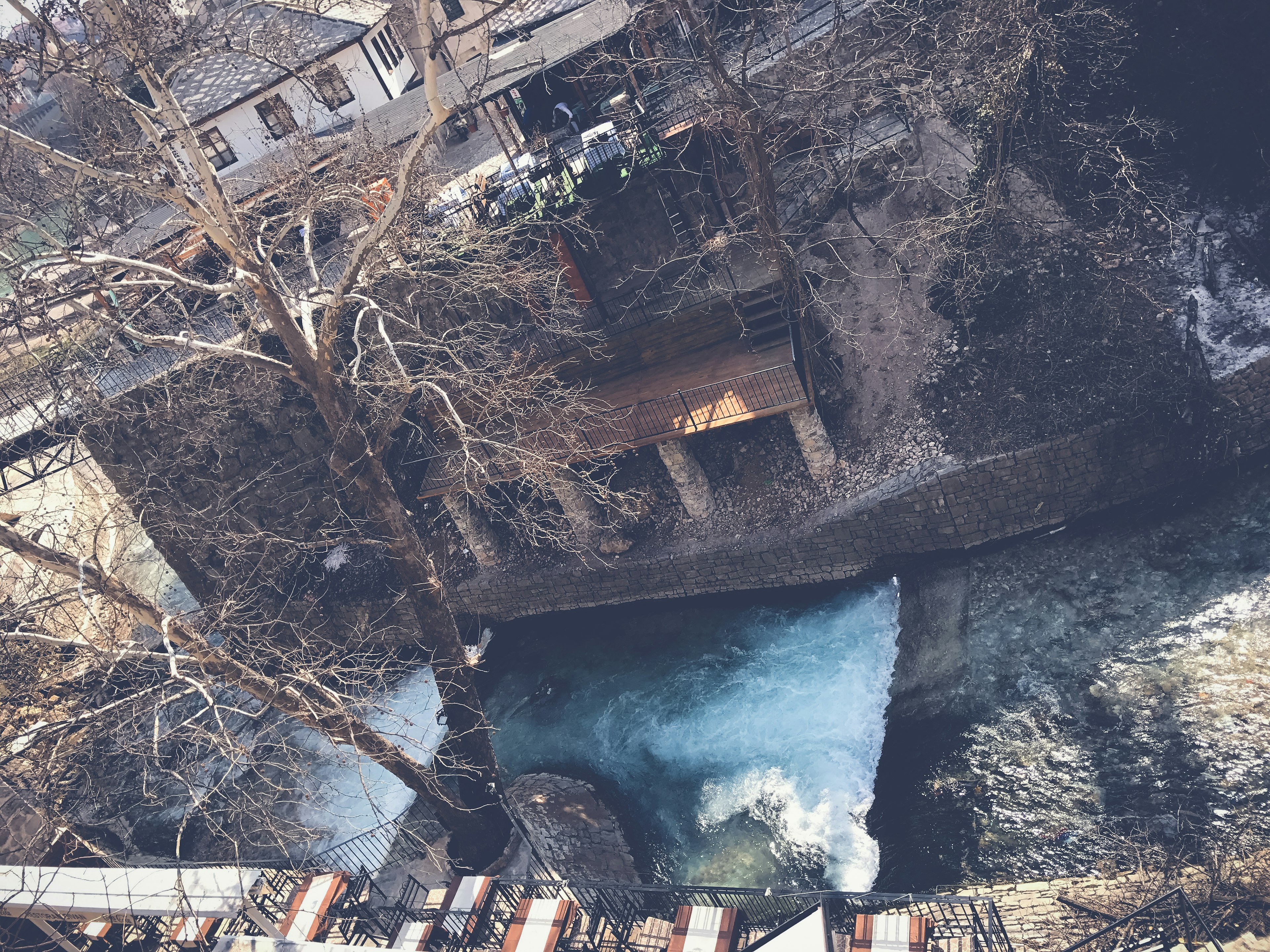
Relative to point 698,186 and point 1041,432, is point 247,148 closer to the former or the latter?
point 698,186

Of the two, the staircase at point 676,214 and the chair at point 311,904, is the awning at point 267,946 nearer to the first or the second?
the chair at point 311,904

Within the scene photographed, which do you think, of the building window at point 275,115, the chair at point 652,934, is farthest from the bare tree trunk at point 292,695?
the building window at point 275,115

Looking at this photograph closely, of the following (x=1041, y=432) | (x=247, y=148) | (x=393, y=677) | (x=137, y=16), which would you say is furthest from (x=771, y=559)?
(x=247, y=148)

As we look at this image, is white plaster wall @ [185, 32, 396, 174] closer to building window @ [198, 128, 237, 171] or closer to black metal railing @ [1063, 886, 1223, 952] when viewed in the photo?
building window @ [198, 128, 237, 171]

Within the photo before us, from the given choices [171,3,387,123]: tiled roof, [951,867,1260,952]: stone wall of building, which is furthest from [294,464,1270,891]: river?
[171,3,387,123]: tiled roof

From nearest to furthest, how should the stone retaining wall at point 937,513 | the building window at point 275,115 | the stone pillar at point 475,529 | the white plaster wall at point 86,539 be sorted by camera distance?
the stone retaining wall at point 937,513 < the stone pillar at point 475,529 < the white plaster wall at point 86,539 < the building window at point 275,115

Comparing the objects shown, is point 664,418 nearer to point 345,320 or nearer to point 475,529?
point 475,529

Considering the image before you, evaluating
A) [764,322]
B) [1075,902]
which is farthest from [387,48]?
[1075,902]
